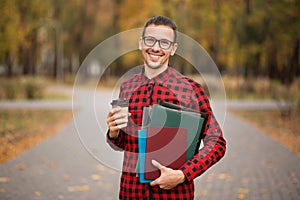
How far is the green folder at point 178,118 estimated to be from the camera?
6.73 feet

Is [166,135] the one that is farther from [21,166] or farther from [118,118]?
[21,166]

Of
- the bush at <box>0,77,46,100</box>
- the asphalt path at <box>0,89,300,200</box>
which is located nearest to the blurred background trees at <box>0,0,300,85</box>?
the bush at <box>0,77,46,100</box>

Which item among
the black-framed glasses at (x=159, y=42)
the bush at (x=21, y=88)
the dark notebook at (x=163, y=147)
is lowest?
the dark notebook at (x=163, y=147)

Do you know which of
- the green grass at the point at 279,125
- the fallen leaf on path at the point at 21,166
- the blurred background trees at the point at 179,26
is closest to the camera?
the fallen leaf on path at the point at 21,166

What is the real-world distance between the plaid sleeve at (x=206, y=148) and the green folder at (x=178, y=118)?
10 centimetres

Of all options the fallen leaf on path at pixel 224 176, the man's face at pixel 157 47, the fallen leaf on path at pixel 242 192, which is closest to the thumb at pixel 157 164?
the man's face at pixel 157 47

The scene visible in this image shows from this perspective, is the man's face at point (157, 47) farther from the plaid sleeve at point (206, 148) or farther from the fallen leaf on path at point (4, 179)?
the fallen leaf on path at point (4, 179)

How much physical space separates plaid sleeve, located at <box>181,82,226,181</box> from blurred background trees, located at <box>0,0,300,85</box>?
59.9ft

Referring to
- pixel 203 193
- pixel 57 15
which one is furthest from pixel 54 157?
pixel 57 15

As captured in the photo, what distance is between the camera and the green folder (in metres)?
2.05

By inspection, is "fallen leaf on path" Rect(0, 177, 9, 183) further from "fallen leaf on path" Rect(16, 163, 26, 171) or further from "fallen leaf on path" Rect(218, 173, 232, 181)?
"fallen leaf on path" Rect(218, 173, 232, 181)

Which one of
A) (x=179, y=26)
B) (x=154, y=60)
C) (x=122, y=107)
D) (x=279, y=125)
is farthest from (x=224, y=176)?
(x=179, y=26)

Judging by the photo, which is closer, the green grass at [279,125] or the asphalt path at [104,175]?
the asphalt path at [104,175]

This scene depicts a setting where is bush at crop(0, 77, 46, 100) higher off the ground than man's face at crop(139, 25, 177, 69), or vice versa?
bush at crop(0, 77, 46, 100)
